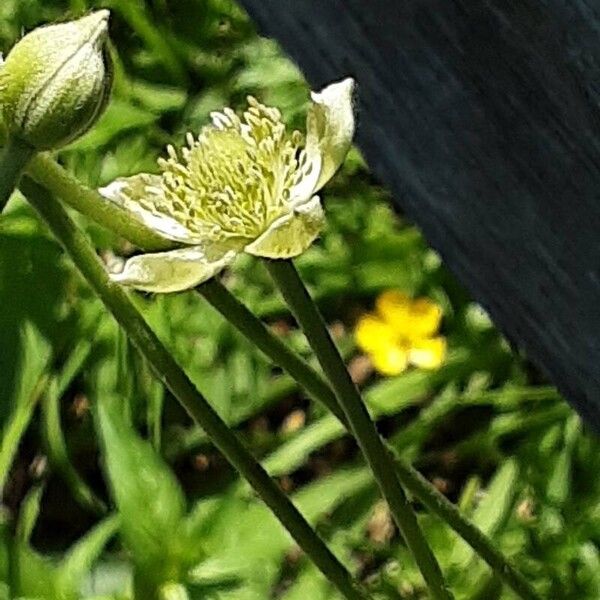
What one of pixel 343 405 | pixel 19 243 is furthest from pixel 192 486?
pixel 343 405

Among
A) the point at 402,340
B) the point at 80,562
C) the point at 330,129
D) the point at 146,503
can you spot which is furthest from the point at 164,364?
the point at 402,340

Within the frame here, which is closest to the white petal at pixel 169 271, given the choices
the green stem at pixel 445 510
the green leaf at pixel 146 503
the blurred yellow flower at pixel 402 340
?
the green stem at pixel 445 510

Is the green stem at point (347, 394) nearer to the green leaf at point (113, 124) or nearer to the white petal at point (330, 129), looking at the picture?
the white petal at point (330, 129)

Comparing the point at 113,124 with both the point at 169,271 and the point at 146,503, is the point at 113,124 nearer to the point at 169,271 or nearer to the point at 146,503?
the point at 146,503

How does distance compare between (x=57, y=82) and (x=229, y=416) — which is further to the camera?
(x=229, y=416)

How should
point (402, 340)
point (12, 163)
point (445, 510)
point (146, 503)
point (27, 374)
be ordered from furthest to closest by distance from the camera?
point (402, 340)
point (27, 374)
point (146, 503)
point (445, 510)
point (12, 163)
